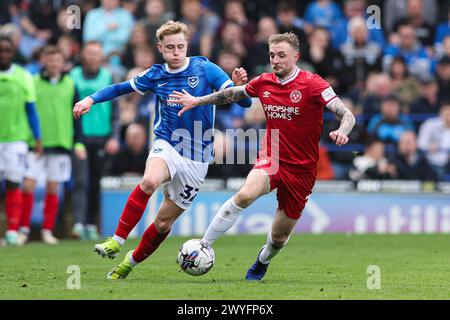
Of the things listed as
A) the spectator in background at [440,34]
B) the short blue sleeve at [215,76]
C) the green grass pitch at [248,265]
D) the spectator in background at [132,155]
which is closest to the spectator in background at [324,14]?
the spectator in background at [440,34]

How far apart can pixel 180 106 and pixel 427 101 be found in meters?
10.0

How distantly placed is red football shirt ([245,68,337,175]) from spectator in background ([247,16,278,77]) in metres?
8.48

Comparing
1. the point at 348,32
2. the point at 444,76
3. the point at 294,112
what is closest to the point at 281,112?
the point at 294,112

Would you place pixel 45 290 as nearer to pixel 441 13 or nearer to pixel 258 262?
pixel 258 262

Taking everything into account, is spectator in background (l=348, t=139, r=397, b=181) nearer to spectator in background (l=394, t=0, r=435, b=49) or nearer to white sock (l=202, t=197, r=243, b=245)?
spectator in background (l=394, t=0, r=435, b=49)

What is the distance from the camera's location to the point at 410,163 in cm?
1802

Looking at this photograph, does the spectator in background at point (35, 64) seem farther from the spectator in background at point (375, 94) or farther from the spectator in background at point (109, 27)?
the spectator in background at point (375, 94)

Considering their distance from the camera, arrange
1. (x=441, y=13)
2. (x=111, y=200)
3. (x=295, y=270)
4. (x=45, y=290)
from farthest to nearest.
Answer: (x=441, y=13) → (x=111, y=200) → (x=295, y=270) → (x=45, y=290)

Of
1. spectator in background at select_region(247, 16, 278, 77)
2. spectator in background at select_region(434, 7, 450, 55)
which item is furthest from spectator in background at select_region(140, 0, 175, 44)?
spectator in background at select_region(434, 7, 450, 55)

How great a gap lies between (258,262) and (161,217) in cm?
103

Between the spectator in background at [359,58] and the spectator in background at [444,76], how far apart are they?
1.15 m

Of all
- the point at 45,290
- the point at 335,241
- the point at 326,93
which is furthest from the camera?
the point at 335,241

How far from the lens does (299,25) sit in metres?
19.9
